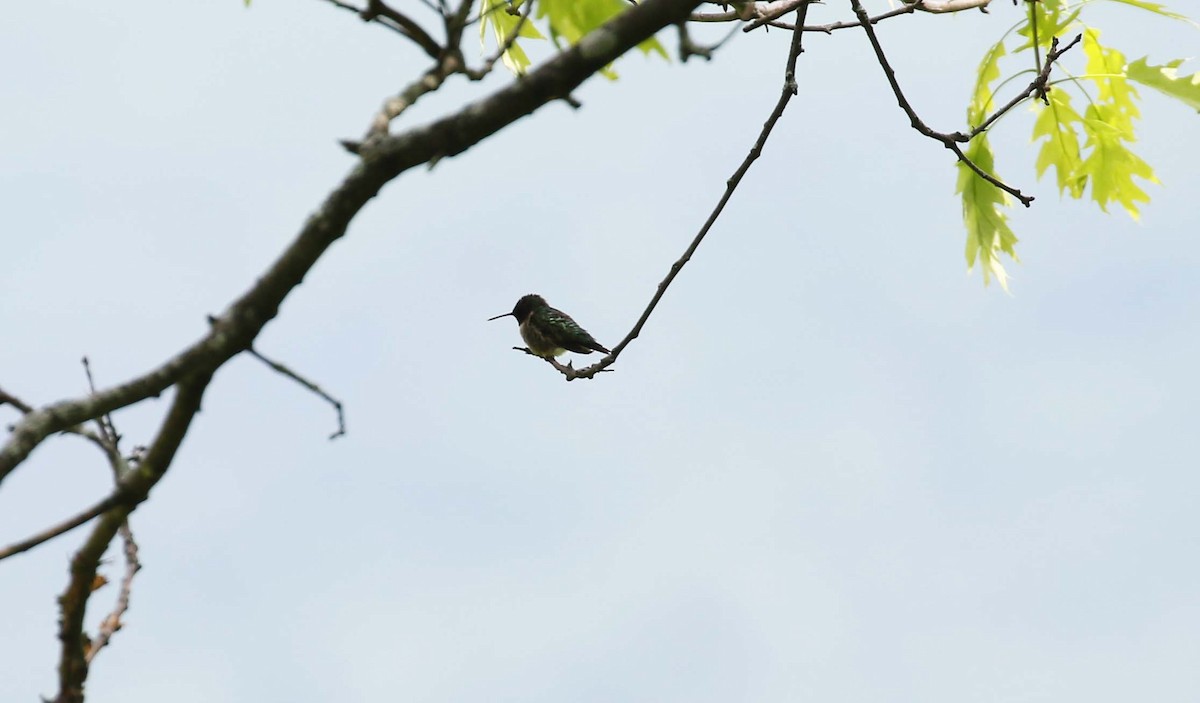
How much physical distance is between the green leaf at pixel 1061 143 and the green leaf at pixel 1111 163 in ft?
0.27

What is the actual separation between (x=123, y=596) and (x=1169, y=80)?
17.2ft

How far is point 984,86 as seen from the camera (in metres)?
6.62

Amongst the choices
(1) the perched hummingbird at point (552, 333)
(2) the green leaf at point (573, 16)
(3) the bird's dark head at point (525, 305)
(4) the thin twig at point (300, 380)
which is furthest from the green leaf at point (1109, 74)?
(3) the bird's dark head at point (525, 305)

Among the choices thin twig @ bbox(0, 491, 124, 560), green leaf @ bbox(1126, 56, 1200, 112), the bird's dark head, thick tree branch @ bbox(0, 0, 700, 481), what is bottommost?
thin twig @ bbox(0, 491, 124, 560)

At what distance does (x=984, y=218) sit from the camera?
6980 mm

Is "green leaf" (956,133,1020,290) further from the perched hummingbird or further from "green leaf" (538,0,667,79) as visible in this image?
the perched hummingbird

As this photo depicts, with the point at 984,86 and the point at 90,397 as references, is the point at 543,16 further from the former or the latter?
the point at 984,86

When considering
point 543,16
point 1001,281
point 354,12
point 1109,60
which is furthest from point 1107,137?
point 354,12

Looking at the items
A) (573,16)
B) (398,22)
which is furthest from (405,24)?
(573,16)

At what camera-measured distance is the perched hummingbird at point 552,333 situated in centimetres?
1448

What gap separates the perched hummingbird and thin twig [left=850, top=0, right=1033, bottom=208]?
27.4 ft

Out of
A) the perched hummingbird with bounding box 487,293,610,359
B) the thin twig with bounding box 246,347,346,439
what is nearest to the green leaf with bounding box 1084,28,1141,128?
the thin twig with bounding box 246,347,346,439

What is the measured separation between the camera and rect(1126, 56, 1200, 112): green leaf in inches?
230

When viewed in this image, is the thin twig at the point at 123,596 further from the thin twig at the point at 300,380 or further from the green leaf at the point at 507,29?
the green leaf at the point at 507,29
